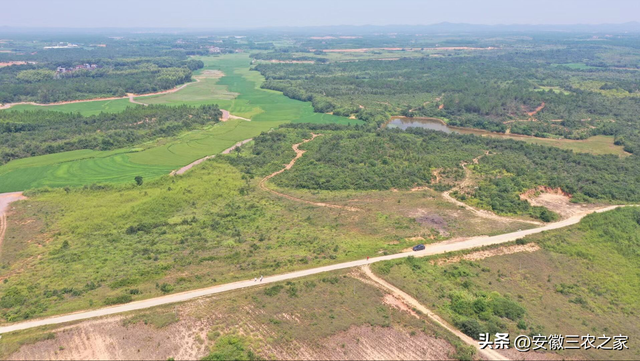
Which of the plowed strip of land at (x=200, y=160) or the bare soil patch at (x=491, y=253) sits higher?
the plowed strip of land at (x=200, y=160)

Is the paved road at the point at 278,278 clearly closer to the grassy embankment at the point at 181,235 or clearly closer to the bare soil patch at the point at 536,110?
the grassy embankment at the point at 181,235

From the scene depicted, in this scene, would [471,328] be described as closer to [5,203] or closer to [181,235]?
[181,235]

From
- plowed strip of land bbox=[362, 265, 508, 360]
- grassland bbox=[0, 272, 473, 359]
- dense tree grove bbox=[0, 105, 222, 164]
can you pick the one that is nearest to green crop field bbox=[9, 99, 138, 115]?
dense tree grove bbox=[0, 105, 222, 164]

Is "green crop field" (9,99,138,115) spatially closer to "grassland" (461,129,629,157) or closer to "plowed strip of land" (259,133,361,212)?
"plowed strip of land" (259,133,361,212)

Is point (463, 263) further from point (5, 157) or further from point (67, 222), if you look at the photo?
point (5, 157)

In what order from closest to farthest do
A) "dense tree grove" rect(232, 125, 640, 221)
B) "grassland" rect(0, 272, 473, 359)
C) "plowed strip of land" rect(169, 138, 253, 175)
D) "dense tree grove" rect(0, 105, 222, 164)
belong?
"grassland" rect(0, 272, 473, 359) → "dense tree grove" rect(232, 125, 640, 221) → "plowed strip of land" rect(169, 138, 253, 175) → "dense tree grove" rect(0, 105, 222, 164)

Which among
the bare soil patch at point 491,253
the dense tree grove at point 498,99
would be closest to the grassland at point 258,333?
the bare soil patch at point 491,253

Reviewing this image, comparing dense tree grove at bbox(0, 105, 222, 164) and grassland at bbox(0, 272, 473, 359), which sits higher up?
dense tree grove at bbox(0, 105, 222, 164)
